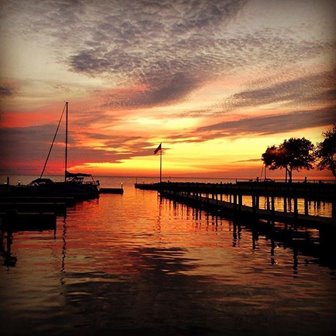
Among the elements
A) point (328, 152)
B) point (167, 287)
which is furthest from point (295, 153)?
point (167, 287)

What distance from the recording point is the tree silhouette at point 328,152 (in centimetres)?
8494

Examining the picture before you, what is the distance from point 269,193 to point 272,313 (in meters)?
38.3

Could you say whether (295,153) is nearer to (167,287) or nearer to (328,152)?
(328,152)

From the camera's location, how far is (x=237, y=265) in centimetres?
2047

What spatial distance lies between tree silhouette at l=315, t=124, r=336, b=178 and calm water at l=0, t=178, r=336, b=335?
2359 inches

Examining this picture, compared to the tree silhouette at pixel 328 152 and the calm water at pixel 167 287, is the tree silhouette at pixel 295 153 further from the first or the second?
the calm water at pixel 167 287

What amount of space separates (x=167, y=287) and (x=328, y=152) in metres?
76.3

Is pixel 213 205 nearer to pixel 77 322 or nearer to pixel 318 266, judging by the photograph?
pixel 318 266

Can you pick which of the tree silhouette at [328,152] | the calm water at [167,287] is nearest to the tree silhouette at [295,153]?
the tree silhouette at [328,152]

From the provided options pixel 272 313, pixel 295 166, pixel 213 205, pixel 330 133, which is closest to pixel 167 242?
pixel 272 313

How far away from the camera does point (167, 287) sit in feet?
52.4

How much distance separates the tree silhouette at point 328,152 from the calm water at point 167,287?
59912 millimetres

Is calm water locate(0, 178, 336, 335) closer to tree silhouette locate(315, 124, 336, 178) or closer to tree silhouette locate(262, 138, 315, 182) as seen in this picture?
tree silhouette locate(315, 124, 336, 178)

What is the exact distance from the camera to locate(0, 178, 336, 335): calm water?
462 inches
